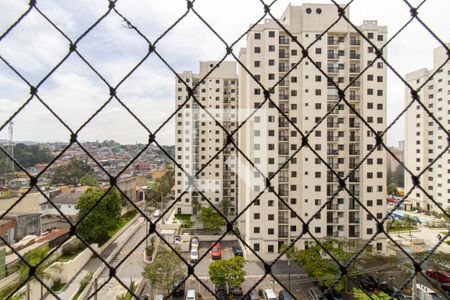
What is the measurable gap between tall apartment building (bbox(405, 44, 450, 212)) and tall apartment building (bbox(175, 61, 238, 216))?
6.33 m

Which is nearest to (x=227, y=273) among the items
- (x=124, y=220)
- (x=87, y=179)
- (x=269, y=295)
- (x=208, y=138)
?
(x=269, y=295)

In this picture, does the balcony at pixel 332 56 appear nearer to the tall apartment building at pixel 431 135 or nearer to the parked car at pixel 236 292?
the tall apartment building at pixel 431 135

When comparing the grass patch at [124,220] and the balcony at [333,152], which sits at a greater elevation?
the balcony at [333,152]

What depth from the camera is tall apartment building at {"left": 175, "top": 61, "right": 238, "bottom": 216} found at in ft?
32.0

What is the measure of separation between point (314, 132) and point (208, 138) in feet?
15.1

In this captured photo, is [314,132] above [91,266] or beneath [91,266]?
above

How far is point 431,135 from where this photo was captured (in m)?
11.2

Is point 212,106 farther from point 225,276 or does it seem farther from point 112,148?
point 112,148

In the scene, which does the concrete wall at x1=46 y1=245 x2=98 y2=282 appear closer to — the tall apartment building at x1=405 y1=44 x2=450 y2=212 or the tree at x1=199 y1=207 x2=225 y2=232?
the tree at x1=199 y1=207 x2=225 y2=232

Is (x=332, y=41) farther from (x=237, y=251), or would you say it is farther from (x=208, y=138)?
(x=237, y=251)

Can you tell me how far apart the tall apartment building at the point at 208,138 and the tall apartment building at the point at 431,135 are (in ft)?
20.8

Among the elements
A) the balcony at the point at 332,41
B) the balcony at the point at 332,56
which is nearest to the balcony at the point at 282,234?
the balcony at the point at 332,56

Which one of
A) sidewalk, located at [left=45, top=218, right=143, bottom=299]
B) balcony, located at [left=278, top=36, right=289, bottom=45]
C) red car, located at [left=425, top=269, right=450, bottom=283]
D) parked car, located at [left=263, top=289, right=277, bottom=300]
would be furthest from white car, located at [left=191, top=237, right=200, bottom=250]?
balcony, located at [left=278, top=36, right=289, bottom=45]

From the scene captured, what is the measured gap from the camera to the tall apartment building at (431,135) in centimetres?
1040
